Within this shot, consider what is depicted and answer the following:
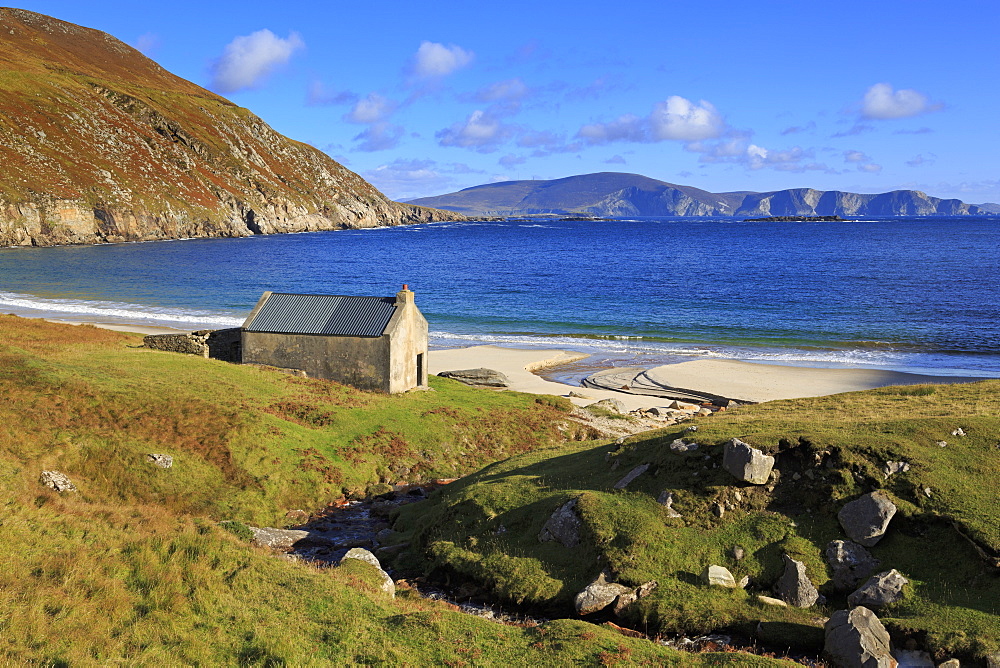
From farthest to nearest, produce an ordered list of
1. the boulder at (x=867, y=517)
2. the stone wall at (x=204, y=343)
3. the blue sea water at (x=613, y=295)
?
the blue sea water at (x=613, y=295), the stone wall at (x=204, y=343), the boulder at (x=867, y=517)

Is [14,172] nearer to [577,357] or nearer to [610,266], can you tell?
[610,266]

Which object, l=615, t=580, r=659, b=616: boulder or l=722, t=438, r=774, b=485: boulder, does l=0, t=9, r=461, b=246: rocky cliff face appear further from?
l=615, t=580, r=659, b=616: boulder

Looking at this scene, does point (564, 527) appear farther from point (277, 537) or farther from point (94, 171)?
point (94, 171)

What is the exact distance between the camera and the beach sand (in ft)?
155

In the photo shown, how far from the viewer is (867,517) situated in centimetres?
1728

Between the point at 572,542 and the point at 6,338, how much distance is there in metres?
32.8

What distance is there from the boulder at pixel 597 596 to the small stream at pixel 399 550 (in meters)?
0.24

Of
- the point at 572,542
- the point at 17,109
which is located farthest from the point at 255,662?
the point at 17,109

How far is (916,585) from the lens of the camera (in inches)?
622

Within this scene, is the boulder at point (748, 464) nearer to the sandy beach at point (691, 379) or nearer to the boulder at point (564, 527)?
the boulder at point (564, 527)

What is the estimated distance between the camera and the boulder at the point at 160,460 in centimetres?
2409

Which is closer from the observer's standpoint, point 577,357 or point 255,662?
point 255,662

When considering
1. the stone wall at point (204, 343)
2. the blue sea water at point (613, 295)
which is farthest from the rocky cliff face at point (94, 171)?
the stone wall at point (204, 343)

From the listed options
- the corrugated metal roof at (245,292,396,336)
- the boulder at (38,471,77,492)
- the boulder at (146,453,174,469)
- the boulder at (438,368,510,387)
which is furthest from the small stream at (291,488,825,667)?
the boulder at (438,368,510,387)
